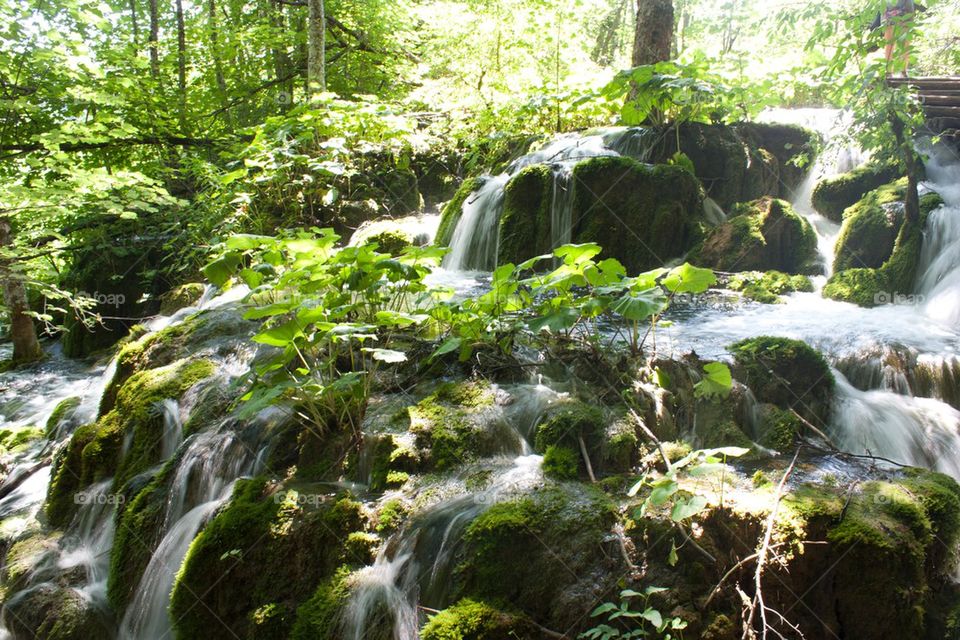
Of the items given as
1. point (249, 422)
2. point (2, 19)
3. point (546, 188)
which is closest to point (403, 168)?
point (546, 188)

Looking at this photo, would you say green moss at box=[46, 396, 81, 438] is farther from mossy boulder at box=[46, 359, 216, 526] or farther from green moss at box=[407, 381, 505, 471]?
green moss at box=[407, 381, 505, 471]

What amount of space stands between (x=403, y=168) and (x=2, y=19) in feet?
15.2

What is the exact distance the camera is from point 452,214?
7.26m

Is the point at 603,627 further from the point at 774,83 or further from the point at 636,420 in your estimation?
the point at 774,83

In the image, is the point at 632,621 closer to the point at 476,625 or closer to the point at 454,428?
the point at 476,625

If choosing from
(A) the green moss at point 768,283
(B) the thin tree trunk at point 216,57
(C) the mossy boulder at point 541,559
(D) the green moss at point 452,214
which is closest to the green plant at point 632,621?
(C) the mossy boulder at point 541,559

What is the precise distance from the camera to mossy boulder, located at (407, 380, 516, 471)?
304cm

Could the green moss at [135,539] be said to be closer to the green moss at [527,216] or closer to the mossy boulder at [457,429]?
the mossy boulder at [457,429]

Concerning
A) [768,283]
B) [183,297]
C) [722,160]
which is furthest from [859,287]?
[183,297]

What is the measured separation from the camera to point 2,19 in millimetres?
5863

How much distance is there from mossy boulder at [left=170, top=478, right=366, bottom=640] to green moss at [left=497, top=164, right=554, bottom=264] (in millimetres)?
4162

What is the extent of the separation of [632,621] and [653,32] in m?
8.40

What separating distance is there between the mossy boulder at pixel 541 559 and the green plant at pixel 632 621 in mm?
82

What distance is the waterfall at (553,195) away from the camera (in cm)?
648
